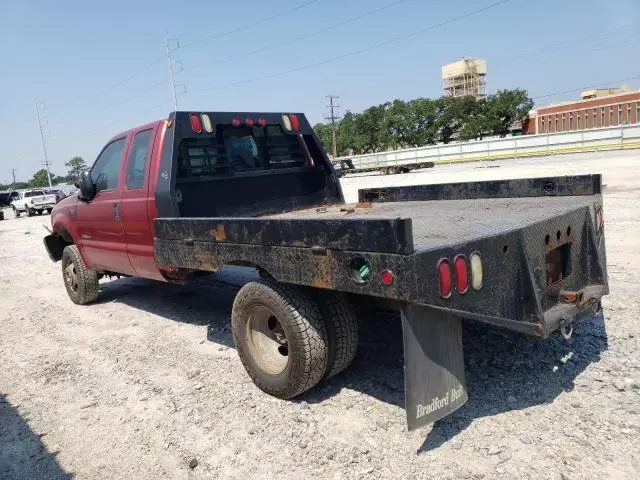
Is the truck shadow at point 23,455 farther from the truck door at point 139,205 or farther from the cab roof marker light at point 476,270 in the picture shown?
the cab roof marker light at point 476,270

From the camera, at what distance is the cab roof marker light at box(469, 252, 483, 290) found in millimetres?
2689

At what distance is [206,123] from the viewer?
5156mm

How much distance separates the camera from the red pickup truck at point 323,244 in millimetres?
2729

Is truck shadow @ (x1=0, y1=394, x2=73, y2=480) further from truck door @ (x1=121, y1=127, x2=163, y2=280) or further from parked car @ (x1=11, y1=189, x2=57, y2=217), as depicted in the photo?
parked car @ (x1=11, y1=189, x2=57, y2=217)

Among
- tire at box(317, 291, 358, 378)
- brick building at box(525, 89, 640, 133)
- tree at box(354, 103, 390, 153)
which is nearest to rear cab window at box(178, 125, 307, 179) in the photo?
tire at box(317, 291, 358, 378)

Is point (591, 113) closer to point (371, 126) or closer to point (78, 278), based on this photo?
point (371, 126)

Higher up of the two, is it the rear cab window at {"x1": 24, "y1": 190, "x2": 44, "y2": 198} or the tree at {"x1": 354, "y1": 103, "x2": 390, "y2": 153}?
the tree at {"x1": 354, "y1": 103, "x2": 390, "y2": 153}

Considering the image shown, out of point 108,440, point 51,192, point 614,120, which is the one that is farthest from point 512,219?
point 614,120

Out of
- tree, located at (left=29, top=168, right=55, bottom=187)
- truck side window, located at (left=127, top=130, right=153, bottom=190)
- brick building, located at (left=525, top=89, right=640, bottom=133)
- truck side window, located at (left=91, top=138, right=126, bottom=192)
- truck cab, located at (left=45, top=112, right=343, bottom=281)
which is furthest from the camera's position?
tree, located at (left=29, top=168, right=55, bottom=187)

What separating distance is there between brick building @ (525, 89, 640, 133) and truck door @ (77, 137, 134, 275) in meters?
67.0

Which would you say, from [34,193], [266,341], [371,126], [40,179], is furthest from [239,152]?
[40,179]

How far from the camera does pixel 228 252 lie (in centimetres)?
376

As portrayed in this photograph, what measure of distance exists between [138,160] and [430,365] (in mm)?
3761

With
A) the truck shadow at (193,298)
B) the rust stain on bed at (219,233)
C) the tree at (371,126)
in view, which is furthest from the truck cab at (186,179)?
the tree at (371,126)
